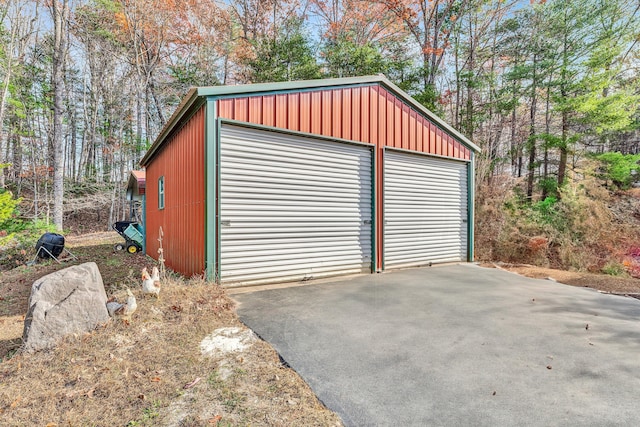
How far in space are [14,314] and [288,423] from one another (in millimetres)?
5249

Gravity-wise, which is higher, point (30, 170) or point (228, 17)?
point (228, 17)

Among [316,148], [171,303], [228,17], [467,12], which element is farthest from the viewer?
[228,17]

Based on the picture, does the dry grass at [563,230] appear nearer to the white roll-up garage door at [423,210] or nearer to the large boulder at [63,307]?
the white roll-up garage door at [423,210]

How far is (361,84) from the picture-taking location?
6.20 m

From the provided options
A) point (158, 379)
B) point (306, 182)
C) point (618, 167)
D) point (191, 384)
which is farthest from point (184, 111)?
point (618, 167)

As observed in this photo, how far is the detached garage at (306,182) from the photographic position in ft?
15.3

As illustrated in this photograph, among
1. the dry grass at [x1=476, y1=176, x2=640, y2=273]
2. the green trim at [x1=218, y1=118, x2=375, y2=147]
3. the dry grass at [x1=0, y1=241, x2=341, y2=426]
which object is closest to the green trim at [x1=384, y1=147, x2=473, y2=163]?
the green trim at [x1=218, y1=118, x2=375, y2=147]

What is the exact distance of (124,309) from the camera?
10.5 feet

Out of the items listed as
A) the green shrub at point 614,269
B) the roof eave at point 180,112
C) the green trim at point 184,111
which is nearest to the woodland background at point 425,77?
the green shrub at point 614,269

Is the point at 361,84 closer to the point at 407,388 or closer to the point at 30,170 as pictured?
the point at 407,388

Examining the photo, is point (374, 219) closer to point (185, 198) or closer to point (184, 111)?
point (185, 198)

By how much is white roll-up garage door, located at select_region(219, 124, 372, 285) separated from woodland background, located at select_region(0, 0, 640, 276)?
→ 6007 mm

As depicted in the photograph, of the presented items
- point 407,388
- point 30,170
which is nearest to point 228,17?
point 30,170

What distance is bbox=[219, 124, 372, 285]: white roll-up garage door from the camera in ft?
15.4
